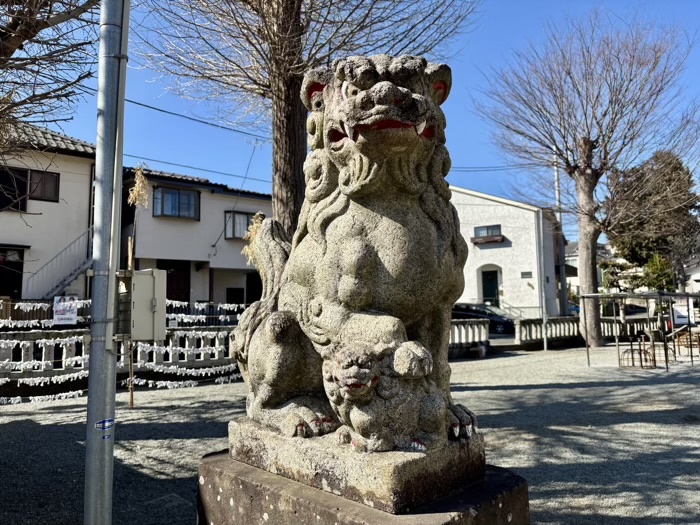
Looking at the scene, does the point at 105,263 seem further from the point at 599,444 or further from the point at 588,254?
the point at 588,254

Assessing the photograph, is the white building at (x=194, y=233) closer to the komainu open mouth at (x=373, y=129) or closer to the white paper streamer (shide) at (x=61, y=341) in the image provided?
the white paper streamer (shide) at (x=61, y=341)

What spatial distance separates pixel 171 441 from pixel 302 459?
10.5 feet

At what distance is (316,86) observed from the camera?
227cm

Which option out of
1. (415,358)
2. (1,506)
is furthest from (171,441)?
(415,358)

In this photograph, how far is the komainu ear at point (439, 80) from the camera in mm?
2125

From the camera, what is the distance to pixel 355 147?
203 cm

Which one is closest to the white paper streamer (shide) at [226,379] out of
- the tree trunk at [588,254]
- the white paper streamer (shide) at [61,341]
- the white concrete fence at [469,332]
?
the white paper streamer (shide) at [61,341]

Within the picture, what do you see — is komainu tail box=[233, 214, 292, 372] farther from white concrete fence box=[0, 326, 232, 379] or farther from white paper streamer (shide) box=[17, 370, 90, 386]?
white paper streamer (shide) box=[17, 370, 90, 386]

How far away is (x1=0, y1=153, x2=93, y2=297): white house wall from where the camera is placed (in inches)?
520

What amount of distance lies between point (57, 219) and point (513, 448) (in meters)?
13.8

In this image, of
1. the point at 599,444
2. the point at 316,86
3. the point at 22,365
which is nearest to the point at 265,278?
the point at 316,86

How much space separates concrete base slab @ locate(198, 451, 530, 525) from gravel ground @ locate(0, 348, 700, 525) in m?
1.01

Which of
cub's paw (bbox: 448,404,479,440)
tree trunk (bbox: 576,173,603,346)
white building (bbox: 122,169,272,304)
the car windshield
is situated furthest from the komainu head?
the car windshield

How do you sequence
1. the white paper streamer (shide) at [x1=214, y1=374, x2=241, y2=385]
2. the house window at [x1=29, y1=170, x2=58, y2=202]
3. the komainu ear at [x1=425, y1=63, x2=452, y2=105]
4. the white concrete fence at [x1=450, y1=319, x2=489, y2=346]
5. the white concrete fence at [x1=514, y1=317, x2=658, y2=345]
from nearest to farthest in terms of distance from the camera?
the komainu ear at [x1=425, y1=63, x2=452, y2=105] → the white paper streamer (shide) at [x1=214, y1=374, x2=241, y2=385] → the white concrete fence at [x1=450, y1=319, x2=489, y2=346] → the white concrete fence at [x1=514, y1=317, x2=658, y2=345] → the house window at [x1=29, y1=170, x2=58, y2=202]
